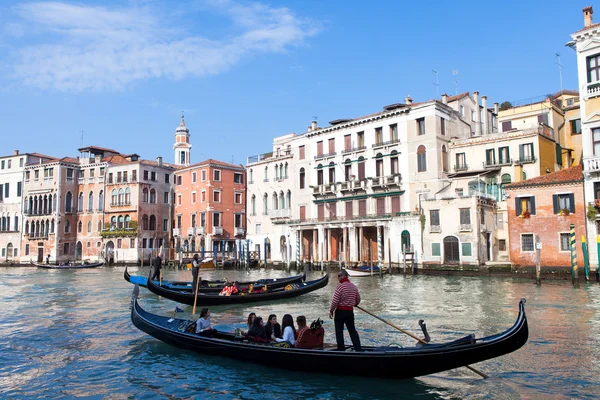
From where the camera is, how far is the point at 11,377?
830cm

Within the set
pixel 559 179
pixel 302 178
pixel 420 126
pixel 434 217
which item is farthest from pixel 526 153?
pixel 302 178

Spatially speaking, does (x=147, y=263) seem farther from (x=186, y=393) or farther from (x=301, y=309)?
(x=186, y=393)

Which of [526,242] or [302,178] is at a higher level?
[302,178]

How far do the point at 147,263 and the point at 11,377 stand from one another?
1511 inches

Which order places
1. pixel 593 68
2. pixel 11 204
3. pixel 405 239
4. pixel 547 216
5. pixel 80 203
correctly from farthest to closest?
1. pixel 11 204
2. pixel 80 203
3. pixel 405 239
4. pixel 547 216
5. pixel 593 68

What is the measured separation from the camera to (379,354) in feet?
23.3

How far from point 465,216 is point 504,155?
4.53 m

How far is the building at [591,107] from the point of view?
22.6 metres

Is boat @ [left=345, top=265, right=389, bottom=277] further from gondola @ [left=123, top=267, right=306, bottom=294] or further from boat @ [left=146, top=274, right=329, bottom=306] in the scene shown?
boat @ [left=146, top=274, right=329, bottom=306]

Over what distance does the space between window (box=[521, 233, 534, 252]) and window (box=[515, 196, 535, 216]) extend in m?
1.11

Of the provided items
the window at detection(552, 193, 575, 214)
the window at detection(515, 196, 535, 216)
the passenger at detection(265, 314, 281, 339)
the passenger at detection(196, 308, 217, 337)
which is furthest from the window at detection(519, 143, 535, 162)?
the passenger at detection(196, 308, 217, 337)

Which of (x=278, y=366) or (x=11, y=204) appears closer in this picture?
(x=278, y=366)

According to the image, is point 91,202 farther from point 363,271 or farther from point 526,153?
point 526,153

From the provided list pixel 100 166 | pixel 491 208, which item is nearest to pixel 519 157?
pixel 491 208
